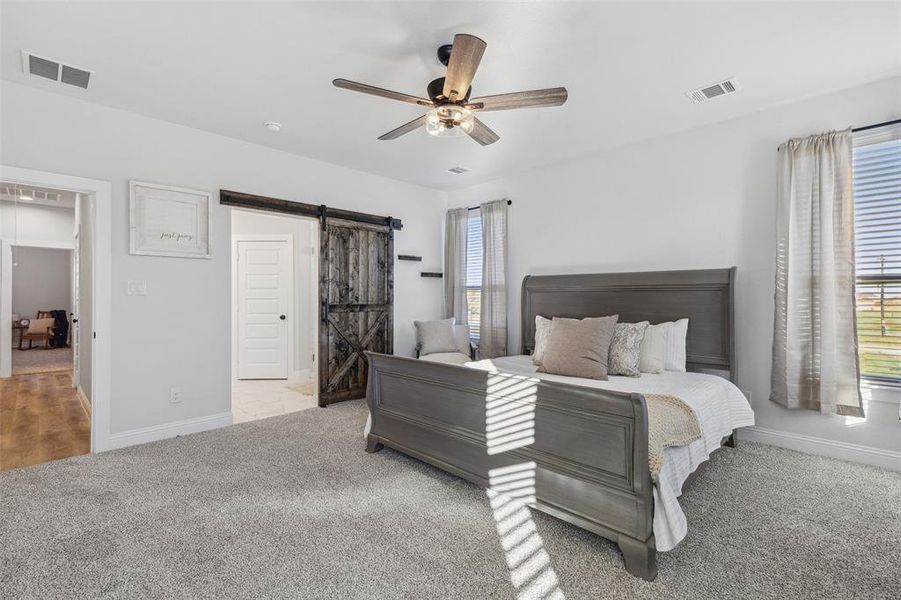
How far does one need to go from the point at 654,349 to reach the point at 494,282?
226 cm

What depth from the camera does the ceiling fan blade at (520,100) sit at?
2344 millimetres

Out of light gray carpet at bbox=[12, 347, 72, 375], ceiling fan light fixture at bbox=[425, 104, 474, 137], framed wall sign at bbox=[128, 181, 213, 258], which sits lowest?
light gray carpet at bbox=[12, 347, 72, 375]

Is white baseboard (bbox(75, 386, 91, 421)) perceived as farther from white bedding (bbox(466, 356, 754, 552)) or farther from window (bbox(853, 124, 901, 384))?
window (bbox(853, 124, 901, 384))

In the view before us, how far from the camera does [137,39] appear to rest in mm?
2488

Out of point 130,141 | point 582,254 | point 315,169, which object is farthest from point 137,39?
point 582,254

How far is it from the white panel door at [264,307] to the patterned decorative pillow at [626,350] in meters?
4.75

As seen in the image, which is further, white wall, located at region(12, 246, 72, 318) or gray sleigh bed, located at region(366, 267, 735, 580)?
white wall, located at region(12, 246, 72, 318)

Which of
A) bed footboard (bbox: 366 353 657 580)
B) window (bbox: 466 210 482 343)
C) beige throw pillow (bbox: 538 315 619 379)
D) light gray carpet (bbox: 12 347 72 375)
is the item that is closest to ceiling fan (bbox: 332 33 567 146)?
bed footboard (bbox: 366 353 657 580)

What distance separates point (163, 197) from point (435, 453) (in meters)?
3.24

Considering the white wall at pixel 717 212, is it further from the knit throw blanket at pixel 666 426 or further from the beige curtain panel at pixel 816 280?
the knit throw blanket at pixel 666 426

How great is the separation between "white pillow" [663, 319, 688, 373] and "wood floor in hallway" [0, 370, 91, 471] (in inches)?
192

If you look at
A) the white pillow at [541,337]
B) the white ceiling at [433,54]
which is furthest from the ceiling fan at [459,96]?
the white pillow at [541,337]

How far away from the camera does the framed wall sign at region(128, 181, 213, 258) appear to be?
3.53 meters

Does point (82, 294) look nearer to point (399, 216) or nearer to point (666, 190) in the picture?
point (399, 216)
